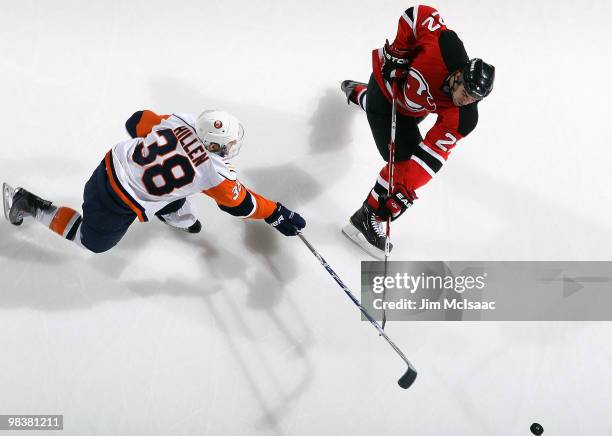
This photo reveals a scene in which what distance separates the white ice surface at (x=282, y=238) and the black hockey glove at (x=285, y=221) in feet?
1.00

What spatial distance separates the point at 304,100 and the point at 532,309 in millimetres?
1791

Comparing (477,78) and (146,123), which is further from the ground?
(477,78)

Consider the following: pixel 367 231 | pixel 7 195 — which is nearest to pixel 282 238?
pixel 367 231

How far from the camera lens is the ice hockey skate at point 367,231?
296 cm

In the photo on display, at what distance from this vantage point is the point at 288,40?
3.38 meters

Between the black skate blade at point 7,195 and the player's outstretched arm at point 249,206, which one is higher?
the player's outstretched arm at point 249,206

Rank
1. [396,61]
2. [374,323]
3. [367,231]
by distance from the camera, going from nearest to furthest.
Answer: [396,61], [374,323], [367,231]

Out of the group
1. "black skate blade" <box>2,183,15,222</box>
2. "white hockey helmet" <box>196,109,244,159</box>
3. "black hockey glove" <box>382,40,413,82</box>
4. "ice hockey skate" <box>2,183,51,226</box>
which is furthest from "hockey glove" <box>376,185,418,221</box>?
"black skate blade" <box>2,183,15,222</box>

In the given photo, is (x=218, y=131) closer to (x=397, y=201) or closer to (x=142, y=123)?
(x=142, y=123)

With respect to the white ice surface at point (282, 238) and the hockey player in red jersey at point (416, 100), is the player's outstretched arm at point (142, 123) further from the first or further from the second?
the hockey player in red jersey at point (416, 100)

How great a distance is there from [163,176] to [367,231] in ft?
3.98

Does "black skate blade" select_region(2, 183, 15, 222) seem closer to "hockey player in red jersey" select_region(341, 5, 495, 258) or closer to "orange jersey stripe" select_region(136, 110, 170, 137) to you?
"orange jersey stripe" select_region(136, 110, 170, 137)

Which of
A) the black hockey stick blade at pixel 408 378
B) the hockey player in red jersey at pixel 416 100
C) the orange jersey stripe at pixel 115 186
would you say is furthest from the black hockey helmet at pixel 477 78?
the orange jersey stripe at pixel 115 186

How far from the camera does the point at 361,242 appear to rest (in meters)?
3.03
